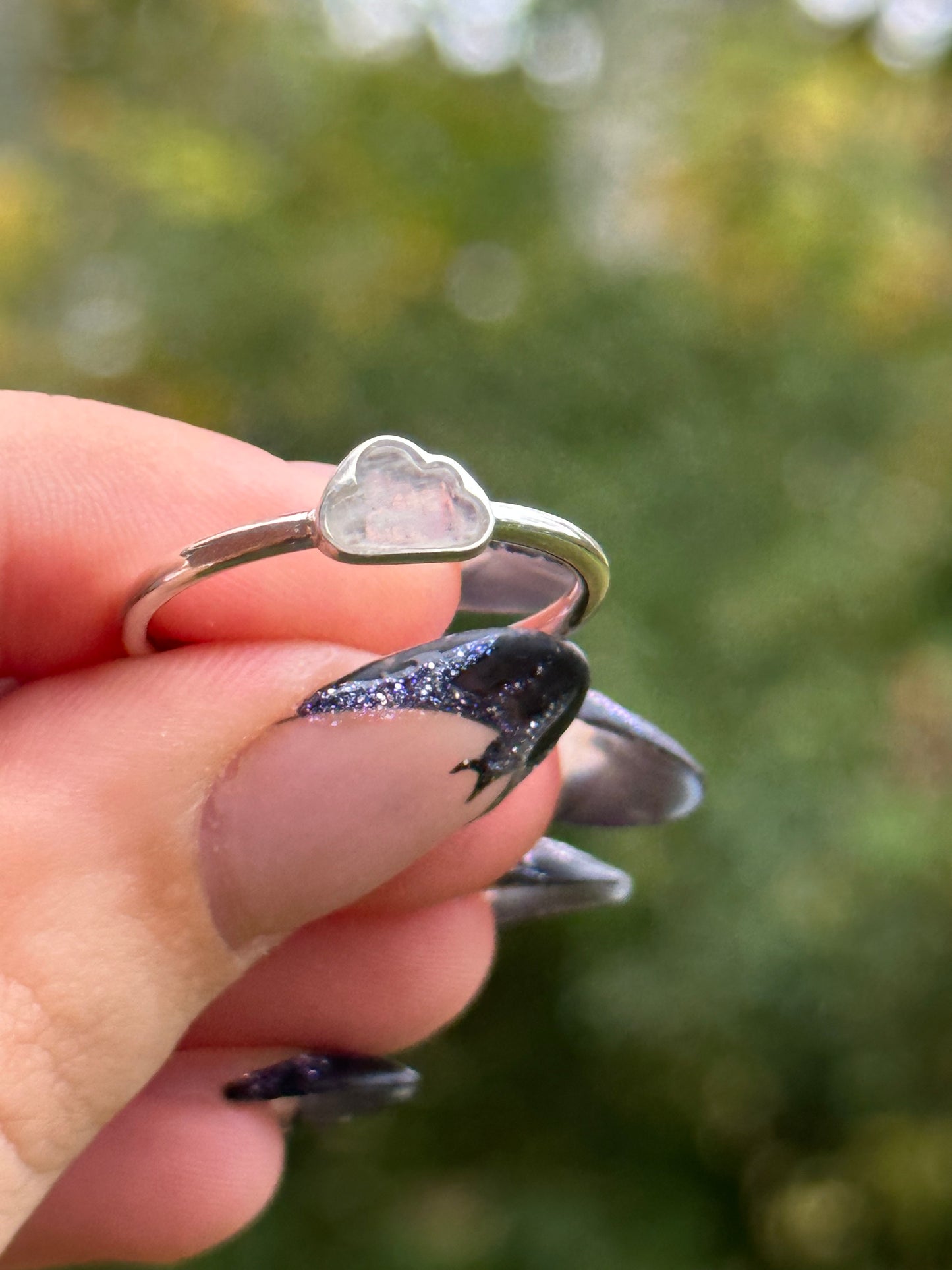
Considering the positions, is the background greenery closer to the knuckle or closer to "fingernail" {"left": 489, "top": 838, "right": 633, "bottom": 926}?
"fingernail" {"left": 489, "top": 838, "right": 633, "bottom": 926}

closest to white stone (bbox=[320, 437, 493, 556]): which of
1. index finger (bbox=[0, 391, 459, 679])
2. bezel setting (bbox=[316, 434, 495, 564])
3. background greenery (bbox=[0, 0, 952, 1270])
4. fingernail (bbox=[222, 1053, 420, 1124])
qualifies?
bezel setting (bbox=[316, 434, 495, 564])

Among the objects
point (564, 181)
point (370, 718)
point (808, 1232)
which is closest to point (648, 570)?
point (564, 181)

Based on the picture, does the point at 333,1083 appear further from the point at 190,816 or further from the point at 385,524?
the point at 385,524

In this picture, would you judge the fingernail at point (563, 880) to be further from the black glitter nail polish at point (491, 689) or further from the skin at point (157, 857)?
the black glitter nail polish at point (491, 689)

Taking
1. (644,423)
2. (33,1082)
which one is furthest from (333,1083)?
(644,423)

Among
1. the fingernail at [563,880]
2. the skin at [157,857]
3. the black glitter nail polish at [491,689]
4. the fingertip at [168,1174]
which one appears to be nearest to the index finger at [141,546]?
the skin at [157,857]

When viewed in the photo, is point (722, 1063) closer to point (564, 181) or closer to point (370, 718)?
point (370, 718)

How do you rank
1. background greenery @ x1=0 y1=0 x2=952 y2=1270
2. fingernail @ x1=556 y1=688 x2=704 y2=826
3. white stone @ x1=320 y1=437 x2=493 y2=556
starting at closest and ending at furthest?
white stone @ x1=320 y1=437 x2=493 y2=556 → fingernail @ x1=556 y1=688 x2=704 y2=826 → background greenery @ x1=0 y1=0 x2=952 y2=1270

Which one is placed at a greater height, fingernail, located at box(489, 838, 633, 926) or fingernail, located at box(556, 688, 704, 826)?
fingernail, located at box(556, 688, 704, 826)
